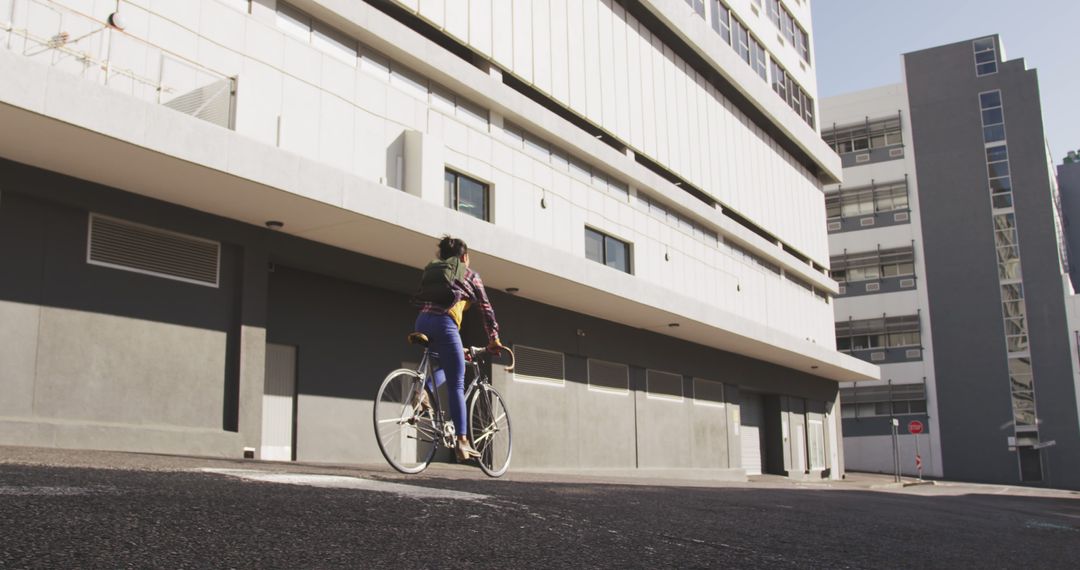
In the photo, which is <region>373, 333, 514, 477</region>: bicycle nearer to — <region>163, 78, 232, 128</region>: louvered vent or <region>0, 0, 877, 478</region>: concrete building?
<region>0, 0, 877, 478</region>: concrete building

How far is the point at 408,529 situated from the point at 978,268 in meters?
58.4

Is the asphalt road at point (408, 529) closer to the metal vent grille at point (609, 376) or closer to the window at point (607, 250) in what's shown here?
the window at point (607, 250)

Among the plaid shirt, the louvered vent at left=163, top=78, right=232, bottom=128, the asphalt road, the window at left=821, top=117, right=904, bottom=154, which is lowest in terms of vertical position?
the asphalt road

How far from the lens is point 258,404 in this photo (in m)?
14.8

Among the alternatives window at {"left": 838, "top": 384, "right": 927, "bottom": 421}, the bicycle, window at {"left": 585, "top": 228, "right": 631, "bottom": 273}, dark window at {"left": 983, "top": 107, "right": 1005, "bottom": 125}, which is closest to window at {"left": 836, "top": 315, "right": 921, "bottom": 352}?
window at {"left": 838, "top": 384, "right": 927, "bottom": 421}

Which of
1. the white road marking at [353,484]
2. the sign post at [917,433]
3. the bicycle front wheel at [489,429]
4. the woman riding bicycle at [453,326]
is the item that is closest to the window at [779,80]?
the sign post at [917,433]

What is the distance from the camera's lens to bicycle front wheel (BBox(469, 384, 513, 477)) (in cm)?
916

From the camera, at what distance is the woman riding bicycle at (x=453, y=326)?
332 inches

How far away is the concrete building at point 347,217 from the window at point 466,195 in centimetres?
6

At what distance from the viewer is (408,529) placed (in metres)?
4.71

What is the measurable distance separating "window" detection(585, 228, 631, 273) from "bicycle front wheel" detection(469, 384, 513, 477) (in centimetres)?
1405

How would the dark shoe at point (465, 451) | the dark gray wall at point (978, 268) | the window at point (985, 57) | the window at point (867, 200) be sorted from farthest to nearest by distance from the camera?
the window at point (867, 200)
the window at point (985, 57)
the dark gray wall at point (978, 268)
the dark shoe at point (465, 451)

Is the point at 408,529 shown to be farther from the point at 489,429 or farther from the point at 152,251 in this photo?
the point at 152,251

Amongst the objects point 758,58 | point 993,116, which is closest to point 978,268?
point 993,116
